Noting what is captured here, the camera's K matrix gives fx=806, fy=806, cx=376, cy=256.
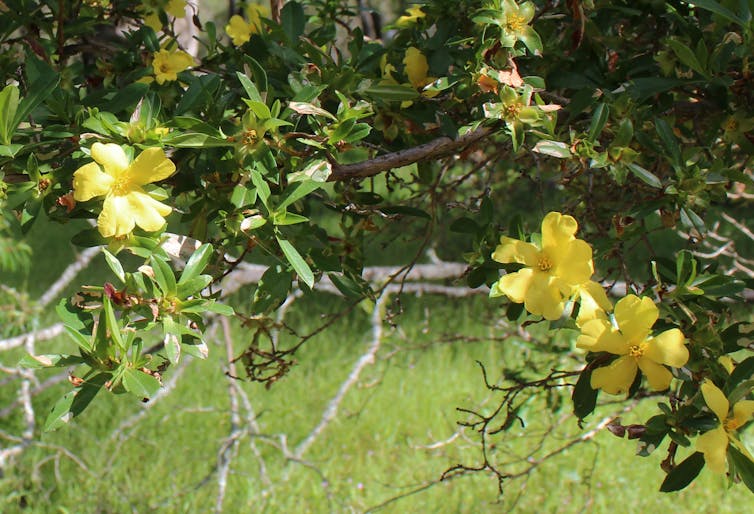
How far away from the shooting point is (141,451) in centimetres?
254

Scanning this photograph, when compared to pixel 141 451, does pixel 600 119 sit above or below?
above

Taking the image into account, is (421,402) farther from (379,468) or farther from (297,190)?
(297,190)

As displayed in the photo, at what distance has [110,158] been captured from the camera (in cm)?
63

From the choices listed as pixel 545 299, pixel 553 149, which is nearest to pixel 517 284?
pixel 545 299

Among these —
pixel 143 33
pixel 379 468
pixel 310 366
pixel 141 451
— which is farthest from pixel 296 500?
pixel 143 33

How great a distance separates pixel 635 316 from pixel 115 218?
0.43m

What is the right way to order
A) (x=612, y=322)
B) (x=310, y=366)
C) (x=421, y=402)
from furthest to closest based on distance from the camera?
(x=310, y=366), (x=421, y=402), (x=612, y=322)

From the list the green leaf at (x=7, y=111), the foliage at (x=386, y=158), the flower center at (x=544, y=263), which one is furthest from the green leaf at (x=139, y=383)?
the flower center at (x=544, y=263)

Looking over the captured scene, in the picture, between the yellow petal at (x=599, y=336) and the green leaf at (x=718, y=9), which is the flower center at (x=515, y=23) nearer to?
the green leaf at (x=718, y=9)

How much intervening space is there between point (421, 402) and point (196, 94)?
7.05 feet

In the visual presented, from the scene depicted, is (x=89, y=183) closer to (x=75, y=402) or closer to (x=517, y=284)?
(x=75, y=402)

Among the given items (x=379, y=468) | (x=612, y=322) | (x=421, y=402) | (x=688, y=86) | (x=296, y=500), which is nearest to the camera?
(x=612, y=322)

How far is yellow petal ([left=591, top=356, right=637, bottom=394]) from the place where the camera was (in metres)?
0.69

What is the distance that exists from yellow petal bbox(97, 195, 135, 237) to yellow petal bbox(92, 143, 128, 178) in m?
0.02
